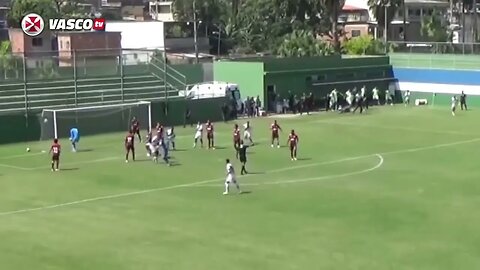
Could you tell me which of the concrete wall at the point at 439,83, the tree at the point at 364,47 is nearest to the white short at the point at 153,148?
the concrete wall at the point at 439,83

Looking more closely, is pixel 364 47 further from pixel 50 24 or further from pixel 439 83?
pixel 50 24

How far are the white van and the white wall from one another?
3813 cm

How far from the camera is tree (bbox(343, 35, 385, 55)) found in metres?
78.0

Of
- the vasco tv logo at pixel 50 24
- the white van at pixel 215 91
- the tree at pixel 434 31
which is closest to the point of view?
the white van at pixel 215 91

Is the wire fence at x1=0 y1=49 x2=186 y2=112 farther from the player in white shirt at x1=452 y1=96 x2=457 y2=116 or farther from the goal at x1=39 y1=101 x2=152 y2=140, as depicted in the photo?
the player in white shirt at x1=452 y1=96 x2=457 y2=116

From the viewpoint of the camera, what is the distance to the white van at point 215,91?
2343 inches

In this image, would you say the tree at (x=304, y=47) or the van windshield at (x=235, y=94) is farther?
the tree at (x=304, y=47)

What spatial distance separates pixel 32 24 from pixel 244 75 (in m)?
15.9

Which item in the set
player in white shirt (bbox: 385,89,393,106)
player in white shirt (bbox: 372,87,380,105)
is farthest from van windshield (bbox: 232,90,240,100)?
player in white shirt (bbox: 385,89,393,106)

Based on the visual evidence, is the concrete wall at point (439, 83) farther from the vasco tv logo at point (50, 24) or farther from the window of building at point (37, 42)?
the window of building at point (37, 42)

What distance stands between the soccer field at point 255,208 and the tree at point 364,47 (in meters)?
31.5

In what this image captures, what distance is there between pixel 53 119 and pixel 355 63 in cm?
2564

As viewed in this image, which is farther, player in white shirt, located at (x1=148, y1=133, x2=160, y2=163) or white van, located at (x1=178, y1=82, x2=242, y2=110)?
white van, located at (x1=178, y1=82, x2=242, y2=110)

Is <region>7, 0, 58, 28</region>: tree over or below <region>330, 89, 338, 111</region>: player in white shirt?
over
